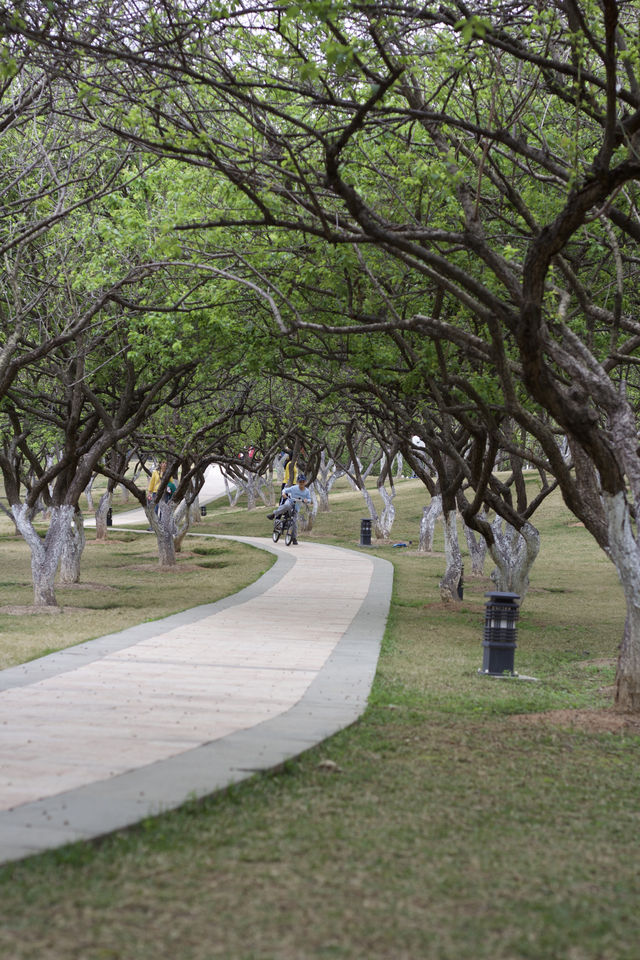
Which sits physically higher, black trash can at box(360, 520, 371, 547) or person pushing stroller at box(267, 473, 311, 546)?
person pushing stroller at box(267, 473, 311, 546)

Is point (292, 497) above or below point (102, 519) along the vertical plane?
above

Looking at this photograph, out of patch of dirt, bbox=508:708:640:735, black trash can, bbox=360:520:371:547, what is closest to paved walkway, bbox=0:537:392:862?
patch of dirt, bbox=508:708:640:735

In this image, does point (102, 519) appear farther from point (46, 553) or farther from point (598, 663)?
point (598, 663)

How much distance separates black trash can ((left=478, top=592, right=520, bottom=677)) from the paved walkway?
1.29 metres

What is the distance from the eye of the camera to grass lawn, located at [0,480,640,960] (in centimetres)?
349

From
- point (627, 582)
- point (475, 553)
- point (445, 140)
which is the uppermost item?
point (445, 140)

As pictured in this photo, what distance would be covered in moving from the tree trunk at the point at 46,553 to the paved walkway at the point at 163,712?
9.08ft

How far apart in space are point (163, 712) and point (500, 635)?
4403mm

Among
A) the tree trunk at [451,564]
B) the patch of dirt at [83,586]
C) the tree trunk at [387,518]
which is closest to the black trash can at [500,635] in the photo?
the tree trunk at [451,564]

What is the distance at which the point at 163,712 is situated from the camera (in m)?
7.69

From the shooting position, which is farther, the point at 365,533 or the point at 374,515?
the point at 374,515

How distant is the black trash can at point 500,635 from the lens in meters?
10.8

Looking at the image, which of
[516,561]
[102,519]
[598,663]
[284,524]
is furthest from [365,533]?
[598,663]

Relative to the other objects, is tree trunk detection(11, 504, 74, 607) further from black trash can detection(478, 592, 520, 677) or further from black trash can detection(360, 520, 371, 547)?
black trash can detection(360, 520, 371, 547)
